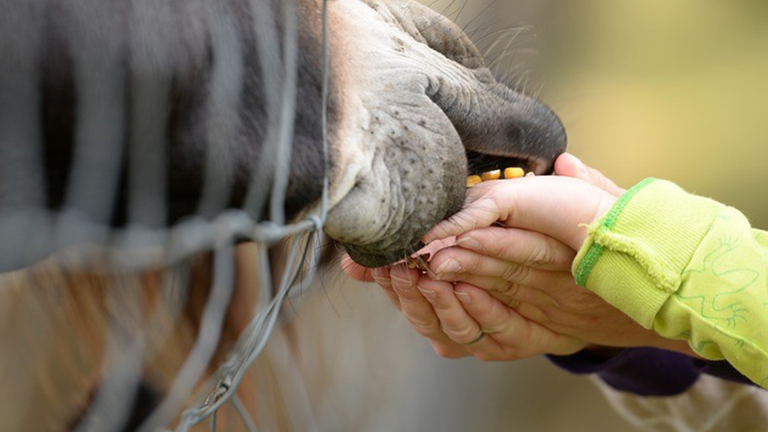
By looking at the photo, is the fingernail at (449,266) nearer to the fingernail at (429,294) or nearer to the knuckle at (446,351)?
the fingernail at (429,294)

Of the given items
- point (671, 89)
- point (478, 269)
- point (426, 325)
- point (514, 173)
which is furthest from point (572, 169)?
point (671, 89)

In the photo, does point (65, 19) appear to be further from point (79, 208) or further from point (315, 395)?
point (315, 395)

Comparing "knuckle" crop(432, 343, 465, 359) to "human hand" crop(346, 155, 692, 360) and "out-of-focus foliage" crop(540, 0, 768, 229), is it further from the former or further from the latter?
"out-of-focus foliage" crop(540, 0, 768, 229)

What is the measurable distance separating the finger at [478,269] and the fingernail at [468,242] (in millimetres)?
12

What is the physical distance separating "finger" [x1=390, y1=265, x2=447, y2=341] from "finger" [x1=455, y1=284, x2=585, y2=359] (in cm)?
5

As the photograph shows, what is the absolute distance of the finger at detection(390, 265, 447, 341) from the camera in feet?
3.14

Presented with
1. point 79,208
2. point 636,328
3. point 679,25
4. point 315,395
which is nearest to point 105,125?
point 79,208

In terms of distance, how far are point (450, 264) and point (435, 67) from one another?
0.21 meters

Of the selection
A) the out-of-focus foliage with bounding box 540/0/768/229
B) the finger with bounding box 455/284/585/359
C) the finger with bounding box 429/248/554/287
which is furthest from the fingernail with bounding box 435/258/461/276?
the out-of-focus foliage with bounding box 540/0/768/229

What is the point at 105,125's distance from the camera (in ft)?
1.93

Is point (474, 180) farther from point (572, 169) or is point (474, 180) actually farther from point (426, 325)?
point (426, 325)

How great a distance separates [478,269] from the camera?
92cm

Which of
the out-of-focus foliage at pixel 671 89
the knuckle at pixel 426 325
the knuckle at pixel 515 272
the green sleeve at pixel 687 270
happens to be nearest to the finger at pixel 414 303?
the knuckle at pixel 426 325

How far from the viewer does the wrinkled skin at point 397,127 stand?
76 cm
